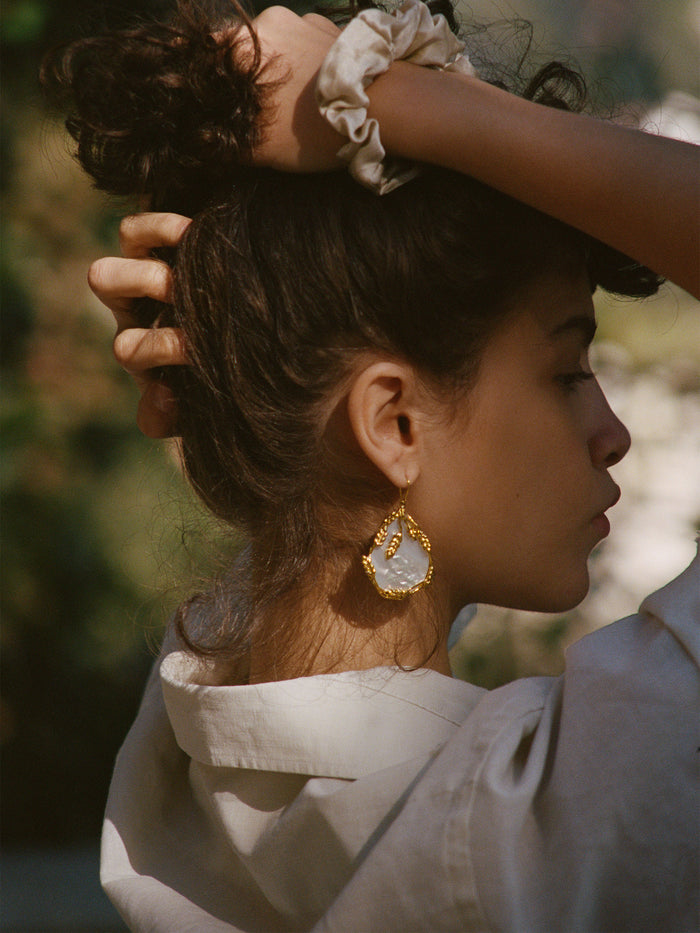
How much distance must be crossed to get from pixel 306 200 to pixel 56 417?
5.51 feet

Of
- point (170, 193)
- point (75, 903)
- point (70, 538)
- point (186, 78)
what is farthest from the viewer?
point (75, 903)

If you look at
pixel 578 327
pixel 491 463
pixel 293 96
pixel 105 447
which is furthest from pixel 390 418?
pixel 105 447

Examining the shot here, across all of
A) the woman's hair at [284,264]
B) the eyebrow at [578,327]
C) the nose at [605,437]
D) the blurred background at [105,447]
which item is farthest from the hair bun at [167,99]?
the blurred background at [105,447]

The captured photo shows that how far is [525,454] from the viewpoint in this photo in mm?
1174

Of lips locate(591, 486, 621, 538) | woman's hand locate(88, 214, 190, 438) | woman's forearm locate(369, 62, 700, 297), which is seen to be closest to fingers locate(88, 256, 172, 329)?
woman's hand locate(88, 214, 190, 438)

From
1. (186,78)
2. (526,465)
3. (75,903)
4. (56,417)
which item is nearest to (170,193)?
(186,78)

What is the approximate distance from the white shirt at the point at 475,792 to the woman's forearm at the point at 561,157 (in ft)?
1.05

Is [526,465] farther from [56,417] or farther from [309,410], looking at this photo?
[56,417]

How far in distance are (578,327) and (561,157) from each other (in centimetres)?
26

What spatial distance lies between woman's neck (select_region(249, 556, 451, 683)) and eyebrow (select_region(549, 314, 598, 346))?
13.5 inches

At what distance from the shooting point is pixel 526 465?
1.18 m

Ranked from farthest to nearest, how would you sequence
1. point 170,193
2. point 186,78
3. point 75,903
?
point 75,903 < point 170,193 < point 186,78

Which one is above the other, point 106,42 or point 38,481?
point 106,42

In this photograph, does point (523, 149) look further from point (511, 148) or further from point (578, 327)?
point (578, 327)
